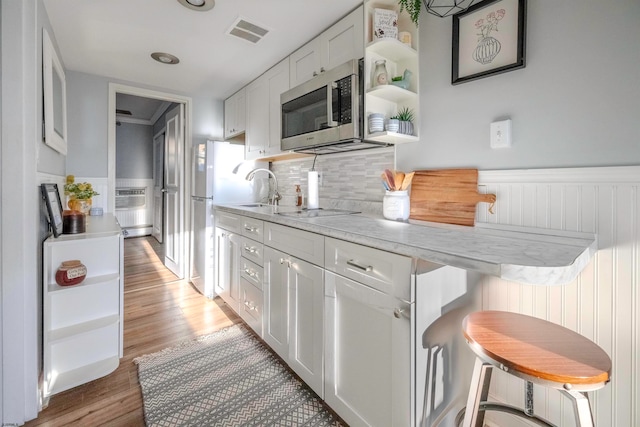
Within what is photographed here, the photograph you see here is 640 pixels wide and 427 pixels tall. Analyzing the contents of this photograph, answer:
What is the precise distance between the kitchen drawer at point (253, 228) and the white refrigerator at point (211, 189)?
79cm

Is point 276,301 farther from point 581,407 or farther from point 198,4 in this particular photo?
point 198,4

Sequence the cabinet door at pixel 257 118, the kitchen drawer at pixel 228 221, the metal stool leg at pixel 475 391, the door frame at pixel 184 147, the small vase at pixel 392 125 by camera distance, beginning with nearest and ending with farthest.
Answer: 1. the metal stool leg at pixel 475 391
2. the small vase at pixel 392 125
3. the kitchen drawer at pixel 228 221
4. the cabinet door at pixel 257 118
5. the door frame at pixel 184 147

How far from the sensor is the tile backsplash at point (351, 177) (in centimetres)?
191

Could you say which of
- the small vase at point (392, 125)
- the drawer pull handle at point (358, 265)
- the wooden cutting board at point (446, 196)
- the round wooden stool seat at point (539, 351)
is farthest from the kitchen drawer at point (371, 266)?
the small vase at point (392, 125)

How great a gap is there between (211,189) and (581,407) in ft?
9.04

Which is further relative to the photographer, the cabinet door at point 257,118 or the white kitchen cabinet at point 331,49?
the cabinet door at point 257,118

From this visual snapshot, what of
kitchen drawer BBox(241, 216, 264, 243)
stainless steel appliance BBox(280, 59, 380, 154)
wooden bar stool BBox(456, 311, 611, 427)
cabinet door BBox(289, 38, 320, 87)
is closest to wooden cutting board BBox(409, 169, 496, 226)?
stainless steel appliance BBox(280, 59, 380, 154)

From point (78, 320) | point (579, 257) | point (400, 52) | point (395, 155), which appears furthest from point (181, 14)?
point (579, 257)

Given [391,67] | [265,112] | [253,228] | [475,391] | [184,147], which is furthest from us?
[184,147]

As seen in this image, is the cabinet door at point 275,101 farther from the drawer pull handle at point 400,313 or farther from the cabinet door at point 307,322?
the drawer pull handle at point 400,313

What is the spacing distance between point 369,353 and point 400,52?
1529 millimetres

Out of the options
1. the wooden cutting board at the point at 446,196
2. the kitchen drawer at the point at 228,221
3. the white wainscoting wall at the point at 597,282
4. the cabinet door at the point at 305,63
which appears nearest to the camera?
the white wainscoting wall at the point at 597,282

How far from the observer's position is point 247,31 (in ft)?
6.64

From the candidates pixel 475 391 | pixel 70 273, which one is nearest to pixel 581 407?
pixel 475 391
